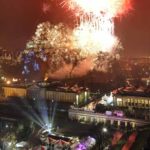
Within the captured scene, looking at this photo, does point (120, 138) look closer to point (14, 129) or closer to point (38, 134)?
point (38, 134)

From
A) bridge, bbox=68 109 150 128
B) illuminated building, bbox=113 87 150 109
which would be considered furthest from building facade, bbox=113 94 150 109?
bridge, bbox=68 109 150 128

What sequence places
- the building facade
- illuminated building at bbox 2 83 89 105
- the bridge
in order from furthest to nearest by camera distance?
illuminated building at bbox 2 83 89 105
the building facade
the bridge

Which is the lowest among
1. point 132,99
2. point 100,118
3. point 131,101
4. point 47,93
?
point 100,118

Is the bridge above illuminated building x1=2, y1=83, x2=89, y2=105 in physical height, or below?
below

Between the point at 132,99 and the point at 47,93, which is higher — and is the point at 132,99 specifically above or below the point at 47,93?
below

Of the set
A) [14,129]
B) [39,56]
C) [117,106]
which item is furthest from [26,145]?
[39,56]

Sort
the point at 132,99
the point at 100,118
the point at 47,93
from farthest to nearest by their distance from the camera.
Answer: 1. the point at 47,93
2. the point at 132,99
3. the point at 100,118

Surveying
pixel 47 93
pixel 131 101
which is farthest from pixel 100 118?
pixel 47 93

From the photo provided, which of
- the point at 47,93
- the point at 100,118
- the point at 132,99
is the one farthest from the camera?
the point at 47,93

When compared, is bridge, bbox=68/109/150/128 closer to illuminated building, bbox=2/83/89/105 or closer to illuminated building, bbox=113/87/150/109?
illuminated building, bbox=2/83/89/105

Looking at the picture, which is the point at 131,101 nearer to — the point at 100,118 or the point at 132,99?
the point at 132,99
